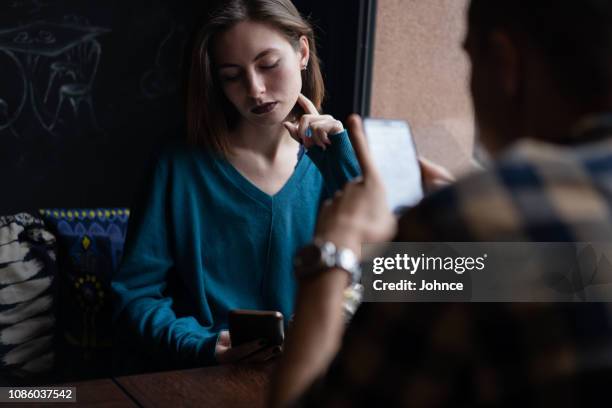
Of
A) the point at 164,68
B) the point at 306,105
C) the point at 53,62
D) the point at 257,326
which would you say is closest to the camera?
the point at 257,326

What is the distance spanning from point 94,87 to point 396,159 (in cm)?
153

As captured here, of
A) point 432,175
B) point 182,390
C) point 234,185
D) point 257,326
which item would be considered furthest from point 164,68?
point 432,175

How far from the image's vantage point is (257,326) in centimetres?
121

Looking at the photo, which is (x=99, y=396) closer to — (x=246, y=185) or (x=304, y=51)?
(x=246, y=185)

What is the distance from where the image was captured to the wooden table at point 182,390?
105 centimetres

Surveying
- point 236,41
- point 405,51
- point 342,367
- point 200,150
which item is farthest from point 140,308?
point 405,51

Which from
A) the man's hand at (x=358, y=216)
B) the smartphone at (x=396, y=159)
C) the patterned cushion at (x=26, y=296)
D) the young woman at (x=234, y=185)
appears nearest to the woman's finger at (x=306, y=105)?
the young woman at (x=234, y=185)

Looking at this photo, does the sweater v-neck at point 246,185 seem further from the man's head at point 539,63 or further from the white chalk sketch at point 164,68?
the man's head at point 539,63

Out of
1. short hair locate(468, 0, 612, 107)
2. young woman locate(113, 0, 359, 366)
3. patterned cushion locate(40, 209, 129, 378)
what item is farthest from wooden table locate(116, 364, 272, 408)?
patterned cushion locate(40, 209, 129, 378)

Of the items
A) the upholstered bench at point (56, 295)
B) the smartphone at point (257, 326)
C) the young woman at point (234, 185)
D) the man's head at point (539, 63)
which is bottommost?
the upholstered bench at point (56, 295)

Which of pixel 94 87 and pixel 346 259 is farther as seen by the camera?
pixel 94 87

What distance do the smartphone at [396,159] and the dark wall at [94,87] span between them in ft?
3.73

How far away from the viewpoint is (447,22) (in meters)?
2.60

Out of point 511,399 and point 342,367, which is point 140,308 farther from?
point 511,399
